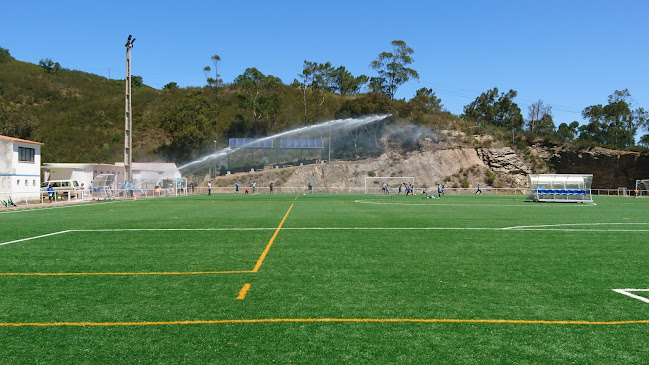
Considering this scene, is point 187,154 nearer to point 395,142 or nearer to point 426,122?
point 395,142

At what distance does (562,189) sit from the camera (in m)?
42.3

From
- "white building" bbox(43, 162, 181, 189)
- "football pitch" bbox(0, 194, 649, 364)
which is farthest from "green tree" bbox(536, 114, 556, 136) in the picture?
"football pitch" bbox(0, 194, 649, 364)

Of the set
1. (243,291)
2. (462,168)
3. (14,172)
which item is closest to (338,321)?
(243,291)

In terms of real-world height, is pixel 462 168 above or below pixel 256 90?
below

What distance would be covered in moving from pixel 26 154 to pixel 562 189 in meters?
48.0

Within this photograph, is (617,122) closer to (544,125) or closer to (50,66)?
(544,125)

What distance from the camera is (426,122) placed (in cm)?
9281

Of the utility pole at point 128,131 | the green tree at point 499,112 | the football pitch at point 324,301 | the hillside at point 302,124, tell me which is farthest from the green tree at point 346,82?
the football pitch at point 324,301

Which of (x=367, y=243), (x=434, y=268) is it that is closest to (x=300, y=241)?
(x=367, y=243)

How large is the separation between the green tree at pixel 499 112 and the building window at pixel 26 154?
100m

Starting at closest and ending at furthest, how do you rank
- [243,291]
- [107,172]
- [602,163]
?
[243,291], [107,172], [602,163]

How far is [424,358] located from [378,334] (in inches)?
31.9

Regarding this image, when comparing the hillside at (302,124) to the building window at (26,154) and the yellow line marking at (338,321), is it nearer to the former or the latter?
the building window at (26,154)

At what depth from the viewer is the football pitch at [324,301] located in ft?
17.0
